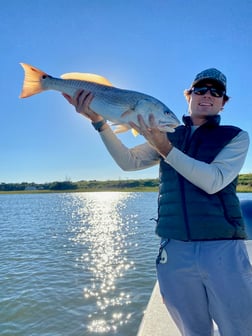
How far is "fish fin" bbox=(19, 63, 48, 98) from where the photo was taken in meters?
4.04

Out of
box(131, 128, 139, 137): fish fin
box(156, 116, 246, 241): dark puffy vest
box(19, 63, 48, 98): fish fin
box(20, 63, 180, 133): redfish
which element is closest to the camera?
box(156, 116, 246, 241): dark puffy vest

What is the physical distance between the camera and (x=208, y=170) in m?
2.62

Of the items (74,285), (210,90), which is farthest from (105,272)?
(210,90)

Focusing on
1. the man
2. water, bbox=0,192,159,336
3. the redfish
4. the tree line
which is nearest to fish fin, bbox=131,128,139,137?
→ the redfish

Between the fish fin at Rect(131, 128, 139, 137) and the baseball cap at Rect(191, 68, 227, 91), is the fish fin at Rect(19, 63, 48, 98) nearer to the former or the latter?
the fish fin at Rect(131, 128, 139, 137)

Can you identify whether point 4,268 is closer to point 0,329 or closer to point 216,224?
point 0,329

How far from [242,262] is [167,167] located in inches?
41.4

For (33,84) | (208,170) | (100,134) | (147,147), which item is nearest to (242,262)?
(208,170)

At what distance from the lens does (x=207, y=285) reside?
265 cm

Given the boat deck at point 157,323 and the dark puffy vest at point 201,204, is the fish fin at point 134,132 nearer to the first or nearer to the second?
the dark puffy vest at point 201,204

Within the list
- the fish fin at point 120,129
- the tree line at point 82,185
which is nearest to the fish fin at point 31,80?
the fish fin at point 120,129

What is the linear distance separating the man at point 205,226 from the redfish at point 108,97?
27cm

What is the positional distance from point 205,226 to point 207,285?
0.48 meters

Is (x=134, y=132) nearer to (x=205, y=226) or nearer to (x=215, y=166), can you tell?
(x=215, y=166)
